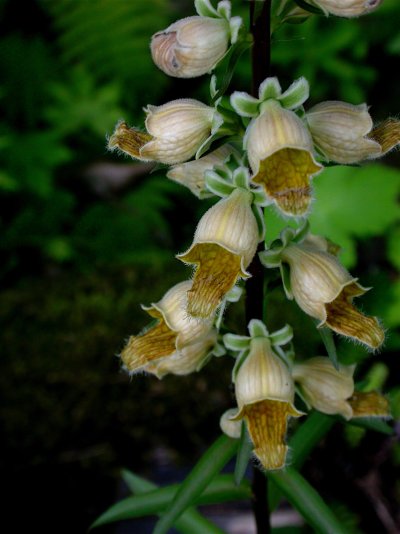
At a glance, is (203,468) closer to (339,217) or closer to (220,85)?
(220,85)

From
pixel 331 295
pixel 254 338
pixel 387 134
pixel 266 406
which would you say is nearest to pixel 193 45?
pixel 387 134

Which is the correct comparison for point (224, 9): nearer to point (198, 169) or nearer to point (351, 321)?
point (198, 169)

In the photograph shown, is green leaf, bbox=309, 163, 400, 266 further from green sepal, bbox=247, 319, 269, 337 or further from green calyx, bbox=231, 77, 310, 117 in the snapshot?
green calyx, bbox=231, 77, 310, 117

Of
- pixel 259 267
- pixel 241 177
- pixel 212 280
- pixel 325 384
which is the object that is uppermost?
pixel 241 177

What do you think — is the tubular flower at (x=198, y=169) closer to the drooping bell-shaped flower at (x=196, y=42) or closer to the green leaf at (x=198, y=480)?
the drooping bell-shaped flower at (x=196, y=42)

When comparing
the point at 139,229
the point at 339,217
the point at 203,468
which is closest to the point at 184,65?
the point at 203,468

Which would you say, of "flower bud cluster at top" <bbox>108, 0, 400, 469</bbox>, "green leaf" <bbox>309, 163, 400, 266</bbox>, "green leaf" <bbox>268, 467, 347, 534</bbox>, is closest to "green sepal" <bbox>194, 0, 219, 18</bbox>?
"flower bud cluster at top" <bbox>108, 0, 400, 469</bbox>
